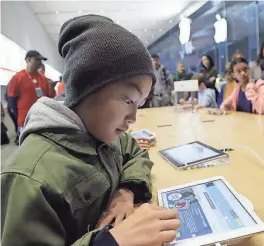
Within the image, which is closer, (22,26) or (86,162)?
(86,162)

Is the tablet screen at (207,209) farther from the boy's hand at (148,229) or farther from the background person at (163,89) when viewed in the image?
the background person at (163,89)

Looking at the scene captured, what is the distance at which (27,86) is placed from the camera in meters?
2.80

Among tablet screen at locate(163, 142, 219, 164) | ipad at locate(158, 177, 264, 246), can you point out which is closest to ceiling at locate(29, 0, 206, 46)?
tablet screen at locate(163, 142, 219, 164)

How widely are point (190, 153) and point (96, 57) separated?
58 centimetres

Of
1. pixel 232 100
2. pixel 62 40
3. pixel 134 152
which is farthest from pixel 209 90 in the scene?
pixel 62 40

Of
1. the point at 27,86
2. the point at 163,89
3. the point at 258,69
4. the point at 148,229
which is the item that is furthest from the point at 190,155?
the point at 163,89

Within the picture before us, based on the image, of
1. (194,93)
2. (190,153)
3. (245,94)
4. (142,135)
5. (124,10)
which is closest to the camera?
(190,153)

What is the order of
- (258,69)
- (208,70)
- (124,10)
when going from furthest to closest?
(124,10) < (208,70) < (258,69)

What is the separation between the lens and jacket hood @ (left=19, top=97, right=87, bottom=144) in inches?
19.9

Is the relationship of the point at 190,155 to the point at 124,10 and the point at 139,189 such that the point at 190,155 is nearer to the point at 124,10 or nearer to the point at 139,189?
the point at 139,189

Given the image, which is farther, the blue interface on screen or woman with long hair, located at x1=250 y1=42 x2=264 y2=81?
woman with long hair, located at x1=250 y1=42 x2=264 y2=81

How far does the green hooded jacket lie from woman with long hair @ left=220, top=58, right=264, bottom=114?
5.90 ft

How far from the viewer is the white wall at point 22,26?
396cm

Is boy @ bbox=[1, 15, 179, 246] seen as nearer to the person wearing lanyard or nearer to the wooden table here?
the wooden table
